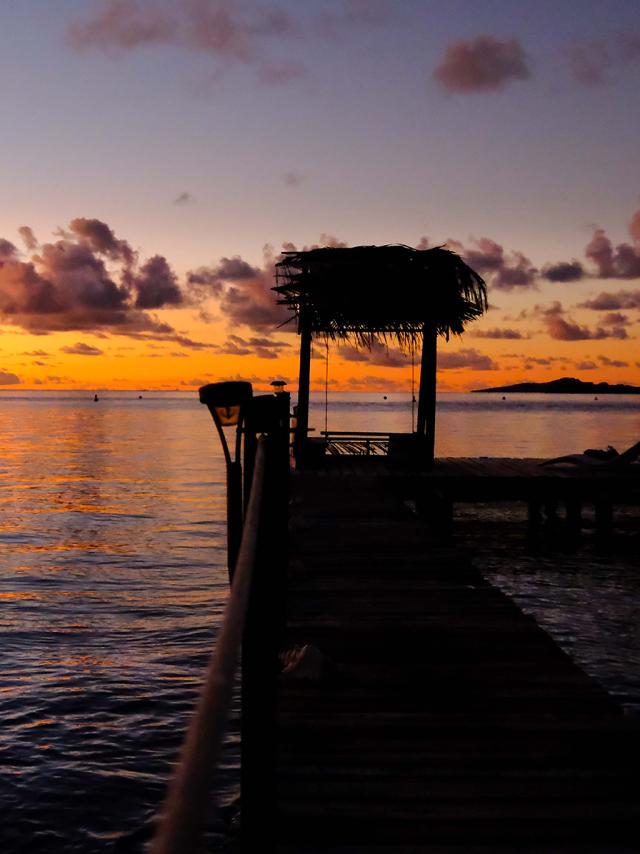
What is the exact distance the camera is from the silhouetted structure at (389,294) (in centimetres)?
1892

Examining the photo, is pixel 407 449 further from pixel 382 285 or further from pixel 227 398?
pixel 227 398

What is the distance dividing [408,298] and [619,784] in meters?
15.8

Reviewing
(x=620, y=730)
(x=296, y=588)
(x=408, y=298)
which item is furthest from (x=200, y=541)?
(x=620, y=730)

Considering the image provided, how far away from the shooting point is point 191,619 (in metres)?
13.3

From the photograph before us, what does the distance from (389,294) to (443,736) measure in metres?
15.2

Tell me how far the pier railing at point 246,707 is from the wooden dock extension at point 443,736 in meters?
0.75

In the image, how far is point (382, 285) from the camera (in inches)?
752

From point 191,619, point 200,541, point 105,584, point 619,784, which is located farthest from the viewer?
point 200,541

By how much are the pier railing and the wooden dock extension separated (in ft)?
2.45

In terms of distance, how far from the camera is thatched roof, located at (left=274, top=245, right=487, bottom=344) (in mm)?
18891

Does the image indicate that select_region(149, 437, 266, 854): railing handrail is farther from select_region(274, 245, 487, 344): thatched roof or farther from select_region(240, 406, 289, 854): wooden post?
select_region(274, 245, 487, 344): thatched roof

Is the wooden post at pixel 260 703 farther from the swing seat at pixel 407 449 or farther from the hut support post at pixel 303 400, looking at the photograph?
the hut support post at pixel 303 400

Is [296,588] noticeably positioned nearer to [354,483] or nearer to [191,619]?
[191,619]

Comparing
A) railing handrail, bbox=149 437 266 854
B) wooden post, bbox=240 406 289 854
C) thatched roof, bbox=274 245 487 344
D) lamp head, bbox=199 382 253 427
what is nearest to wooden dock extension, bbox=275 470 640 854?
wooden post, bbox=240 406 289 854
